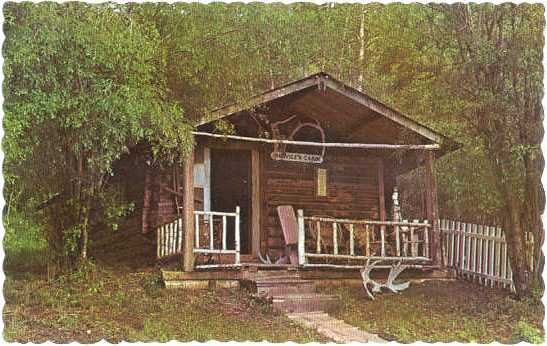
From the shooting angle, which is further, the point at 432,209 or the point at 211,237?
the point at 432,209

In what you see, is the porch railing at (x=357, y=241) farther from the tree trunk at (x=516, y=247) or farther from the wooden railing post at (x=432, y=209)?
the tree trunk at (x=516, y=247)

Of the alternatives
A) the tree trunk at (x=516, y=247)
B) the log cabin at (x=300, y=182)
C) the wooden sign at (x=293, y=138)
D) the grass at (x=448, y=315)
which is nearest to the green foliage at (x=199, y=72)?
the tree trunk at (x=516, y=247)

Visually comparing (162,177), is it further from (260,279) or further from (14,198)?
(14,198)

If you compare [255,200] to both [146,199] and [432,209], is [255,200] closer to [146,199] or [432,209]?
[146,199]

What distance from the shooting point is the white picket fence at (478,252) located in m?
10.0

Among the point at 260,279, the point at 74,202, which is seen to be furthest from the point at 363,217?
the point at 74,202

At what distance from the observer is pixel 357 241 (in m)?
11.2

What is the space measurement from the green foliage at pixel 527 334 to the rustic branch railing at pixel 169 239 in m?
4.10

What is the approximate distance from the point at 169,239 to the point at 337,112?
276 cm

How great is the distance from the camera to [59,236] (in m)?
9.07

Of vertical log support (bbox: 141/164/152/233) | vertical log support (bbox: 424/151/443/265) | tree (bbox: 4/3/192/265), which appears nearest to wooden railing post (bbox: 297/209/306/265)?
vertical log support (bbox: 424/151/443/265)

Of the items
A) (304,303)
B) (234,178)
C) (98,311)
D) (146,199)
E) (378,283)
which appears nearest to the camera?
(98,311)

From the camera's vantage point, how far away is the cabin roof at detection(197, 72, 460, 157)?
10.5 m

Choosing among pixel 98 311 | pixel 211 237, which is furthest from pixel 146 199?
pixel 98 311
